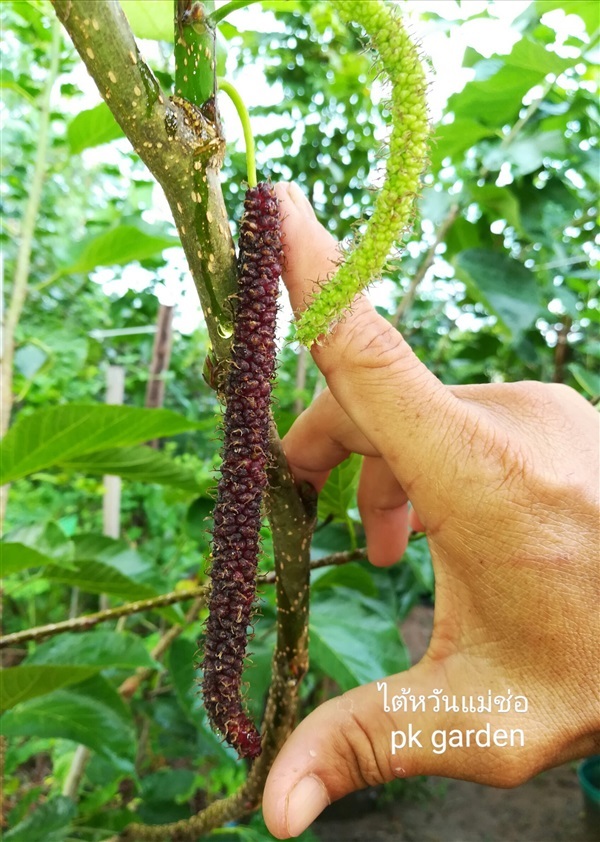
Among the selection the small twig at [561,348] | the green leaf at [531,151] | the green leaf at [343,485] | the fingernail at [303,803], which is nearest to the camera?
the fingernail at [303,803]

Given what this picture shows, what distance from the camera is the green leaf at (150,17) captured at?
0.52 meters

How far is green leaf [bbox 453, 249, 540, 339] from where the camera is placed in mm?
991

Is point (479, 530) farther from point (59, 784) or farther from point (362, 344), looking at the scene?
point (59, 784)

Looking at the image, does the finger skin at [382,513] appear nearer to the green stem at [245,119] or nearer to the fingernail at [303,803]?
the fingernail at [303,803]

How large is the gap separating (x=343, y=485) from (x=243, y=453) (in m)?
0.32

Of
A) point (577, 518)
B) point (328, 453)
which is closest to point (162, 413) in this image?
point (328, 453)

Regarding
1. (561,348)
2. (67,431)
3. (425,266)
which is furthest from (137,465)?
(561,348)

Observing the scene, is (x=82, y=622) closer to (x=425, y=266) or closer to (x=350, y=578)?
(x=350, y=578)

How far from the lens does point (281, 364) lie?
1.79ft

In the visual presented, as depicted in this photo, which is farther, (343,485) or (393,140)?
(343,485)

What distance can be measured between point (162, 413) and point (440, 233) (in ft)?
2.26

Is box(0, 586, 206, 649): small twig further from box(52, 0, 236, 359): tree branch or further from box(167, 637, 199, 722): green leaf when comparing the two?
box(52, 0, 236, 359): tree branch

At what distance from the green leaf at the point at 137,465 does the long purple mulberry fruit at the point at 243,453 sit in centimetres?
34

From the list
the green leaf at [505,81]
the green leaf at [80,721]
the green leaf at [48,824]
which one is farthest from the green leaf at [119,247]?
the green leaf at [48,824]
